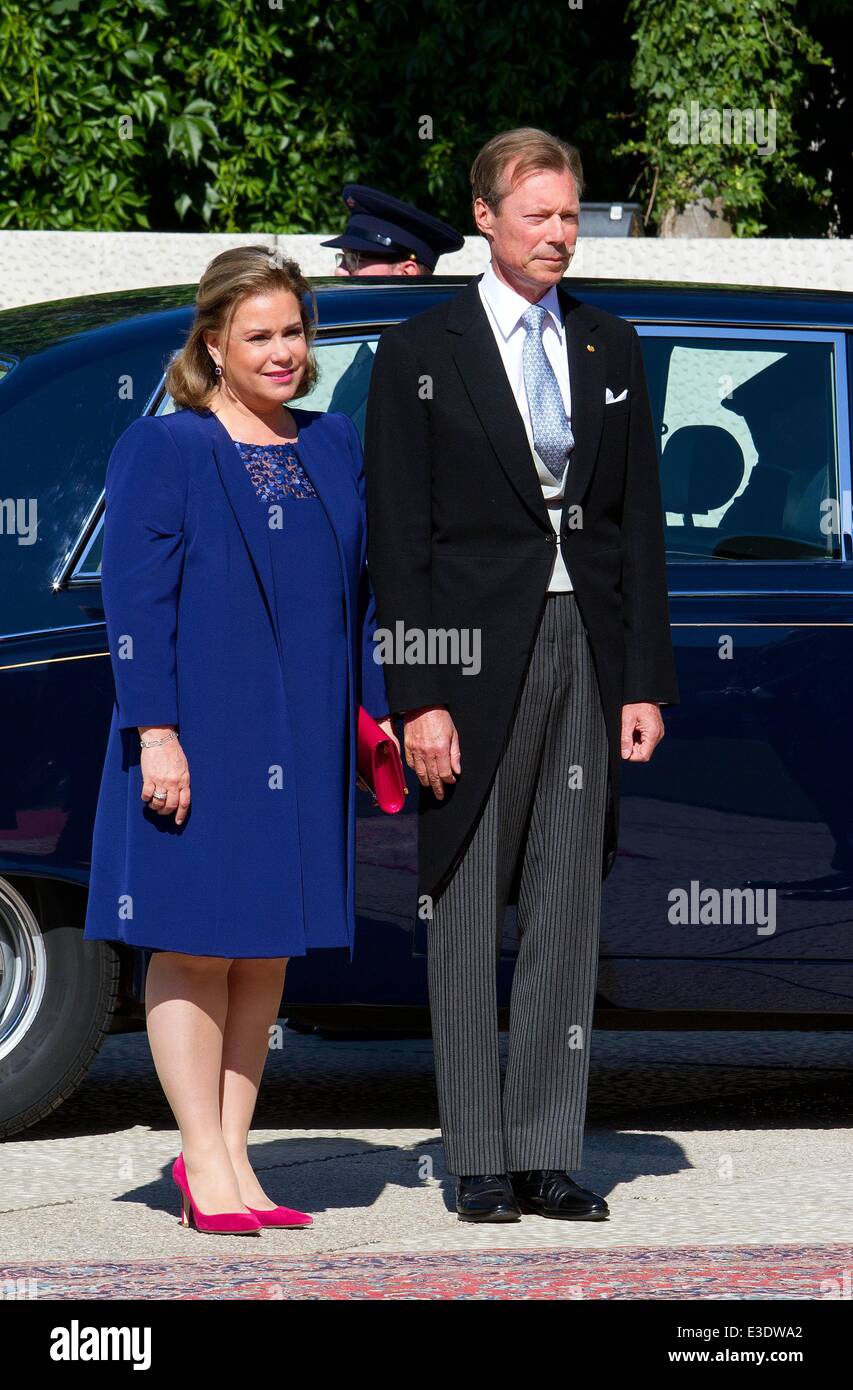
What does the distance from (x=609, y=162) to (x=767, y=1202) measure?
11.1 meters

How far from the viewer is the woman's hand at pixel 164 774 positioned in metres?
4.02

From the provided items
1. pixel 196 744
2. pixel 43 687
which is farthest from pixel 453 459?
pixel 43 687

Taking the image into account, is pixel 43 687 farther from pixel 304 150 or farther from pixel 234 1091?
pixel 304 150

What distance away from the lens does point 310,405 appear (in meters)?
5.08

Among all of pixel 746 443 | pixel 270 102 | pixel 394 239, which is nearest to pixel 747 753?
pixel 746 443

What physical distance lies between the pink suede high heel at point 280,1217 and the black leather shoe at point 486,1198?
0.29 meters

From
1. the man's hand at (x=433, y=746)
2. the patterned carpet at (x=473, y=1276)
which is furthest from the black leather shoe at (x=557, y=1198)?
the man's hand at (x=433, y=746)

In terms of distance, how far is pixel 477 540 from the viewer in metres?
4.28

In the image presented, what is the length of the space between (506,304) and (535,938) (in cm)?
120

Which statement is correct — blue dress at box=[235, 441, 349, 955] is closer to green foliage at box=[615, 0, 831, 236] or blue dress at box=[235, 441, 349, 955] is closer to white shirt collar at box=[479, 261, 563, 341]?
white shirt collar at box=[479, 261, 563, 341]

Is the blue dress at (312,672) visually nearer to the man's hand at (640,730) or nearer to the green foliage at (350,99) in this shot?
the man's hand at (640,730)

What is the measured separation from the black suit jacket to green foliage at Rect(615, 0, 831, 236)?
914 cm

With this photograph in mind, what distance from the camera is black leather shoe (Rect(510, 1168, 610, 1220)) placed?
14.2ft

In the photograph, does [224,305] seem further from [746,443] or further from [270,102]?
[270,102]
